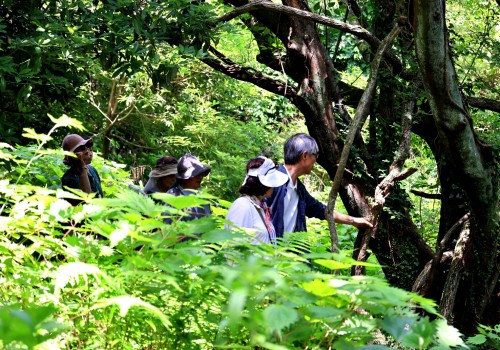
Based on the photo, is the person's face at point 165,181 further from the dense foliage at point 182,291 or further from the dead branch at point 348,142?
the dense foliage at point 182,291

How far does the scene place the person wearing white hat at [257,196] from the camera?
385 cm

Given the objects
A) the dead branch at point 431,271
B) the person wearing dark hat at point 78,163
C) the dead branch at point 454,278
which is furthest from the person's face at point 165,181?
the dead branch at point 454,278

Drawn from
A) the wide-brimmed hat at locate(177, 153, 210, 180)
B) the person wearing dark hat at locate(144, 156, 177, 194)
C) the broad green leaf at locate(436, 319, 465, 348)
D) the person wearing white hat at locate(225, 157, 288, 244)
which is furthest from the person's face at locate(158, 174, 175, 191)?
the broad green leaf at locate(436, 319, 465, 348)

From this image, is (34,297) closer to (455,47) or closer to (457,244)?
(457,244)

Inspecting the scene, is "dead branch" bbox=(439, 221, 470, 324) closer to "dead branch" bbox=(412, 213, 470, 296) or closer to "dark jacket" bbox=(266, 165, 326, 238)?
"dead branch" bbox=(412, 213, 470, 296)

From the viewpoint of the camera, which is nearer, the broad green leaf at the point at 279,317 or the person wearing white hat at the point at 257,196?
the broad green leaf at the point at 279,317

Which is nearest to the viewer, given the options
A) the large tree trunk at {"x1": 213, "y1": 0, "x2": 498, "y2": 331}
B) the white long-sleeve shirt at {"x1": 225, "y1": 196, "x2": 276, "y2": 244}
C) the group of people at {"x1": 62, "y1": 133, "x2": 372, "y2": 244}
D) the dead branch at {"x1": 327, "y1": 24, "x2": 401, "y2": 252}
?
the white long-sleeve shirt at {"x1": 225, "y1": 196, "x2": 276, "y2": 244}

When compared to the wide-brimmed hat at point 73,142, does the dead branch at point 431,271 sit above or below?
below

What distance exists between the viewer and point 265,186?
3969 millimetres

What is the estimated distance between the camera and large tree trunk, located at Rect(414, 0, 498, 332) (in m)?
4.23

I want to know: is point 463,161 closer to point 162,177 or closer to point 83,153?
point 162,177

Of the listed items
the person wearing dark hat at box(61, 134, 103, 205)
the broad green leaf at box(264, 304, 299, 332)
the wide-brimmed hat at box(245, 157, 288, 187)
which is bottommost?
the person wearing dark hat at box(61, 134, 103, 205)

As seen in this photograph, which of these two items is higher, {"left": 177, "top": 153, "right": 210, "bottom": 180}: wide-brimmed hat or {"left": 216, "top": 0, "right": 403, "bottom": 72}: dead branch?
{"left": 216, "top": 0, "right": 403, "bottom": 72}: dead branch

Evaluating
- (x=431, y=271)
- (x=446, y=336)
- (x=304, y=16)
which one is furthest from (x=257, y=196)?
(x=446, y=336)
